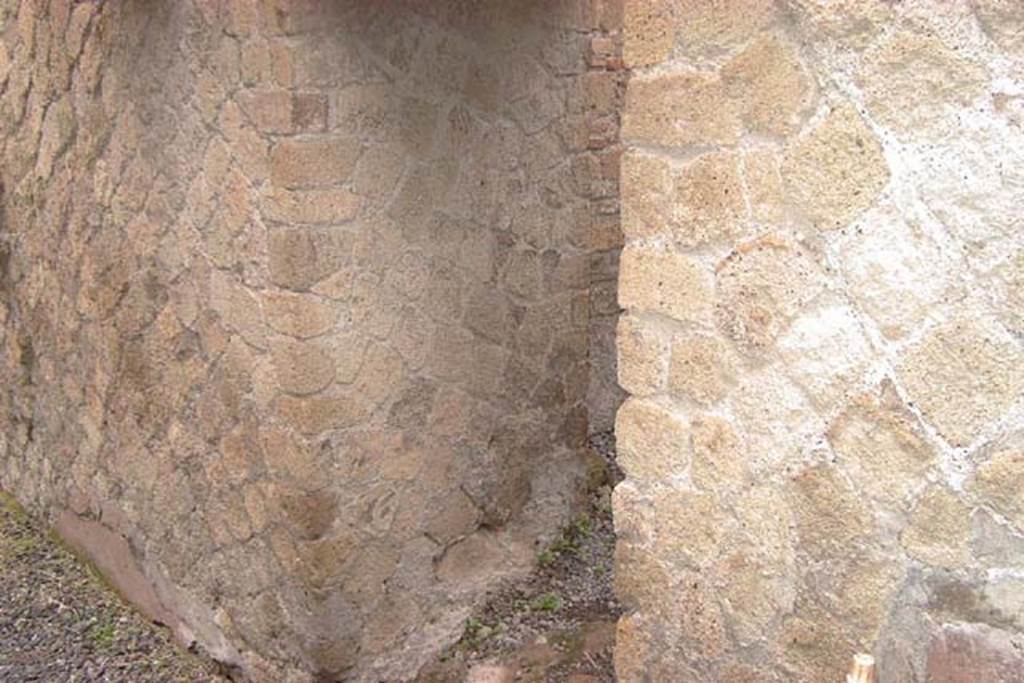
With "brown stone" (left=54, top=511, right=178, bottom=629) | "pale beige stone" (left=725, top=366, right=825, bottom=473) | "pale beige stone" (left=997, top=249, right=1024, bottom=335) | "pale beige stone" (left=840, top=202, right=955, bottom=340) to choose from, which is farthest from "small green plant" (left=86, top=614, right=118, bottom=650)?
"pale beige stone" (left=997, top=249, right=1024, bottom=335)

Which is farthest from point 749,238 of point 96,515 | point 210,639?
point 96,515

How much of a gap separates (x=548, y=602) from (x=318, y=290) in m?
1.40

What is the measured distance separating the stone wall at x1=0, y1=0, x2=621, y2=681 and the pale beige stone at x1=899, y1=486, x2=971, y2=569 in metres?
1.76

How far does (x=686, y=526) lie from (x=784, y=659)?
296 mm

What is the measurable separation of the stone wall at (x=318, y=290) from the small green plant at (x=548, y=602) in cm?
14

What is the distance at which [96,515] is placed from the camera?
434cm

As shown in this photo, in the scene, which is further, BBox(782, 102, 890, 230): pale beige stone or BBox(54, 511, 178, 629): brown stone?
BBox(54, 511, 178, 629): brown stone

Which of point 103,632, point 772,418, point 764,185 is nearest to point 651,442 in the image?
point 772,418

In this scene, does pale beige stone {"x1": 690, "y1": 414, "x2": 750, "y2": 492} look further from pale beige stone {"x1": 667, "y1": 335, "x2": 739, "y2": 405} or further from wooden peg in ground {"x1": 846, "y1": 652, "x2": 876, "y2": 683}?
wooden peg in ground {"x1": 846, "y1": 652, "x2": 876, "y2": 683}

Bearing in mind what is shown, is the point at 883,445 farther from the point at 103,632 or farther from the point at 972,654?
the point at 103,632

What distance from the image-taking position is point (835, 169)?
1.85 metres

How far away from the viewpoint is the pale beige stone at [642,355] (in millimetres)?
2195

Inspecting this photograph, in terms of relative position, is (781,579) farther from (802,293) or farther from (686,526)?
(802,293)

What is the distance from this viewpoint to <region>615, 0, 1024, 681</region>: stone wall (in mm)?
1713
